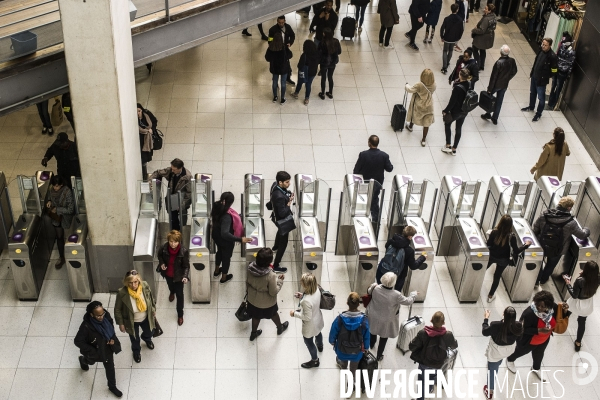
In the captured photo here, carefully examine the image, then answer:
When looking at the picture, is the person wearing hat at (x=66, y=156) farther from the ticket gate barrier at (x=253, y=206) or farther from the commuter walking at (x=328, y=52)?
the commuter walking at (x=328, y=52)

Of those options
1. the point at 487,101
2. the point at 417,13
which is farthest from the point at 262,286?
the point at 417,13

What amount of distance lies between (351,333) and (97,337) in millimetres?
2540

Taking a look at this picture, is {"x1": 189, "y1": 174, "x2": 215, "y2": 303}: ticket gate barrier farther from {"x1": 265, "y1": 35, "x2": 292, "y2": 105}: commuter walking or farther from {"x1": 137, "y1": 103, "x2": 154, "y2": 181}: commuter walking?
{"x1": 265, "y1": 35, "x2": 292, "y2": 105}: commuter walking

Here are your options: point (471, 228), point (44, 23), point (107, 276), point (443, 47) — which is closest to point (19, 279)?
point (107, 276)

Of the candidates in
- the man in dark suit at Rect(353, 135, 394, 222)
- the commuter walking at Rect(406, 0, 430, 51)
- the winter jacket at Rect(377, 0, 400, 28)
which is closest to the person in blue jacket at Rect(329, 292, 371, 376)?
the man in dark suit at Rect(353, 135, 394, 222)

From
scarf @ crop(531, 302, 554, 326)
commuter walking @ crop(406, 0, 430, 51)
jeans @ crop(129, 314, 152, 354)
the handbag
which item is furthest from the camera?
commuter walking @ crop(406, 0, 430, 51)

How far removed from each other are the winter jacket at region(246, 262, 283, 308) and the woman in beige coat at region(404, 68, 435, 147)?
513cm

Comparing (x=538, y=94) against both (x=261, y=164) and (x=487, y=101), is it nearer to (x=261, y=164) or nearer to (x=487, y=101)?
(x=487, y=101)

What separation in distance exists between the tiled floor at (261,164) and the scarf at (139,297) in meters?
0.94

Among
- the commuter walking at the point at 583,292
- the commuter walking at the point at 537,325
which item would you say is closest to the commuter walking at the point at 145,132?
the commuter walking at the point at 537,325

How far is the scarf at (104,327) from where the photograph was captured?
7.65m

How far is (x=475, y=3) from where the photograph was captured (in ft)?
57.3

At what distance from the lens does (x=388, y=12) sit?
15188 millimetres

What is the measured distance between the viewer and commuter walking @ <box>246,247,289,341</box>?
26.9 feet
